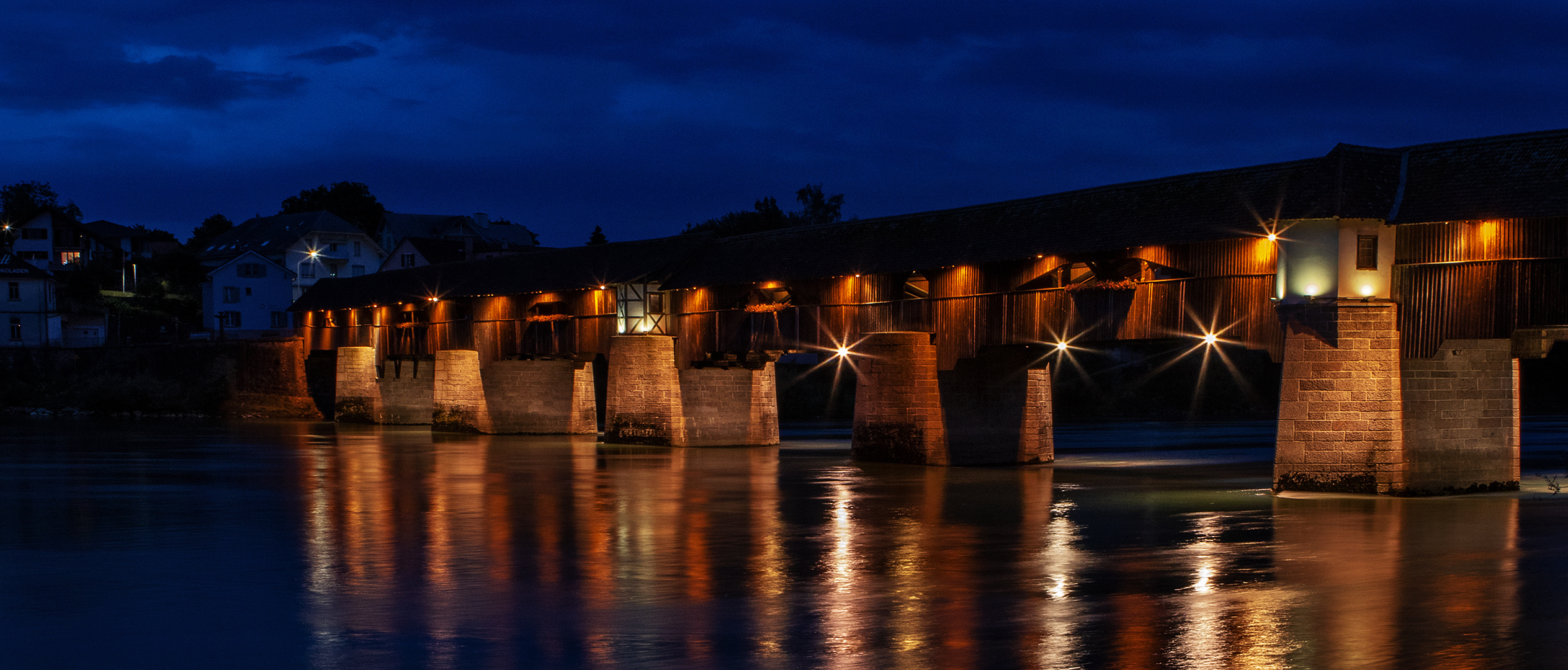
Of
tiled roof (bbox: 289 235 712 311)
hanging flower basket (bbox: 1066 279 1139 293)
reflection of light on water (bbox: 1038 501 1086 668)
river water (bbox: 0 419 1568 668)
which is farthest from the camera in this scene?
tiled roof (bbox: 289 235 712 311)

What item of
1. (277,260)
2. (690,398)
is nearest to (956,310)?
(690,398)

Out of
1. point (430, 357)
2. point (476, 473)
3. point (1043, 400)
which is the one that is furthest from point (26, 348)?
point (1043, 400)

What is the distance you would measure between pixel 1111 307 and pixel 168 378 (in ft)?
173

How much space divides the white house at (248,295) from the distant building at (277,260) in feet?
0.11

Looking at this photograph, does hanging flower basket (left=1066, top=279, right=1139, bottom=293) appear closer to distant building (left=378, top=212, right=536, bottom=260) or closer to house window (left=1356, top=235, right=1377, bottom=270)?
house window (left=1356, top=235, right=1377, bottom=270)

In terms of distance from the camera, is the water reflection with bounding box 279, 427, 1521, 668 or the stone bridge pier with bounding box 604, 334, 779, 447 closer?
the water reflection with bounding box 279, 427, 1521, 668

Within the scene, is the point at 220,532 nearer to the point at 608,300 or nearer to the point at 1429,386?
the point at 1429,386

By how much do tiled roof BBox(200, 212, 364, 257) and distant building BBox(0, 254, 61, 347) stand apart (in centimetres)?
1173

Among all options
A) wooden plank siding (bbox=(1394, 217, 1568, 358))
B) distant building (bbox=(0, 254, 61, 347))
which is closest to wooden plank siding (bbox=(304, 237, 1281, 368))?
wooden plank siding (bbox=(1394, 217, 1568, 358))

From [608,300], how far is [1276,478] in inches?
902

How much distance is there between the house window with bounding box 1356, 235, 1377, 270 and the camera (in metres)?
22.9

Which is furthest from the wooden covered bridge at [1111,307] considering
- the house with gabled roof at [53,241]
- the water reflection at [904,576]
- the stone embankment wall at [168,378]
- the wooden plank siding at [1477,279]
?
the house with gabled roof at [53,241]

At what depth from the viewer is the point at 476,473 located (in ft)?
104

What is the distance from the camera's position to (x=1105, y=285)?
1069 inches
